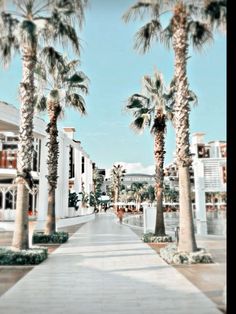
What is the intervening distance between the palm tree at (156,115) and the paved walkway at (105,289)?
174 inches

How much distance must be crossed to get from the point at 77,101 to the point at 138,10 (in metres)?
5.64

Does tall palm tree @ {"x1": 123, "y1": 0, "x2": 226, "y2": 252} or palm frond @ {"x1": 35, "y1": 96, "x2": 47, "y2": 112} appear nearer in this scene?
Result: tall palm tree @ {"x1": 123, "y1": 0, "x2": 226, "y2": 252}

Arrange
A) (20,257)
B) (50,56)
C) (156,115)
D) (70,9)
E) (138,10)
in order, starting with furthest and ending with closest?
(156,115)
(50,56)
(70,9)
(138,10)
(20,257)

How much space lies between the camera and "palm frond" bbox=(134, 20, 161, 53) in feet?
31.9

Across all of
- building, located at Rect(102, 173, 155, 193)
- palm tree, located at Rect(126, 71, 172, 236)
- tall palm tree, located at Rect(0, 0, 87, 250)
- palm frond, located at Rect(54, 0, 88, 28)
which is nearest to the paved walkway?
tall palm tree, located at Rect(0, 0, 87, 250)

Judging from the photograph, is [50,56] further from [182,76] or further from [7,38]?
[182,76]

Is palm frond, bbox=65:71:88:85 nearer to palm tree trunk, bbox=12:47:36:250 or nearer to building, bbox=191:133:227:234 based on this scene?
→ palm tree trunk, bbox=12:47:36:250

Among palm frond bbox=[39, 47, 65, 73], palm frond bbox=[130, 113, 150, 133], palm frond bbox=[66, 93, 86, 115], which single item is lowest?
palm frond bbox=[130, 113, 150, 133]

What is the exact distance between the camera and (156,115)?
14.2m

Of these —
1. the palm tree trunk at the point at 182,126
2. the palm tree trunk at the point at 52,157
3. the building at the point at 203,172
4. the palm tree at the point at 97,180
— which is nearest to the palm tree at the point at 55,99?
the palm tree trunk at the point at 52,157

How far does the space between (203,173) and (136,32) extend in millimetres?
15113

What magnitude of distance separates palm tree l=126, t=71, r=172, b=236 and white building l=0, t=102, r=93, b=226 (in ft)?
19.0

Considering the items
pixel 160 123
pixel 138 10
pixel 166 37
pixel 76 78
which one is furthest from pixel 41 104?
pixel 138 10

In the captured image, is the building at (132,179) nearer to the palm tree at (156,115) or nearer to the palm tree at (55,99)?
the palm tree at (156,115)
